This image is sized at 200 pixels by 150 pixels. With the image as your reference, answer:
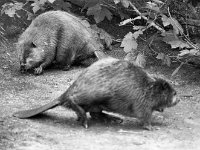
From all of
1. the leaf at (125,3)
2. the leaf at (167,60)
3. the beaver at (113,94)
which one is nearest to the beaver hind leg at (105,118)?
the beaver at (113,94)

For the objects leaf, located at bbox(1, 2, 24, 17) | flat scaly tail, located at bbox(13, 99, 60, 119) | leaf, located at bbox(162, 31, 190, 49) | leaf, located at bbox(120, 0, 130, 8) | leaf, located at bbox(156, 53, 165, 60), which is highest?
leaf, located at bbox(120, 0, 130, 8)

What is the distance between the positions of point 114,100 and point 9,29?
455cm

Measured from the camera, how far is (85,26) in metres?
9.91

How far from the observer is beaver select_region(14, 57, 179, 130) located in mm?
6590

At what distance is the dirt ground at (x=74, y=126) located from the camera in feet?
19.6

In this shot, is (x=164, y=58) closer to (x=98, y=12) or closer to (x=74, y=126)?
(x=98, y=12)

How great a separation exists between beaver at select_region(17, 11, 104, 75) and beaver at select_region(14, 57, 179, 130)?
2.75m

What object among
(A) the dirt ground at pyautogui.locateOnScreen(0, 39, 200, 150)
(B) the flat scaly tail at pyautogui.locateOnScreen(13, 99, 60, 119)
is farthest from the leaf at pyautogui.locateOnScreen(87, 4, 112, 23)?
(B) the flat scaly tail at pyautogui.locateOnScreen(13, 99, 60, 119)

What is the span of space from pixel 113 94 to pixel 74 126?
2.18 ft

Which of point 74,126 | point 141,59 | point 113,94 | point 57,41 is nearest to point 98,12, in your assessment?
point 57,41

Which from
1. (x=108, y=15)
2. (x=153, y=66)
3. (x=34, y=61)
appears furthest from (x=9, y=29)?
(x=153, y=66)

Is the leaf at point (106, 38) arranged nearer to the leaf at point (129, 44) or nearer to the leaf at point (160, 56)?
the leaf at point (129, 44)

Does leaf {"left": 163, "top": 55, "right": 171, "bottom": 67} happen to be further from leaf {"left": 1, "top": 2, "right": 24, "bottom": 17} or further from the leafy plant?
leaf {"left": 1, "top": 2, "right": 24, "bottom": 17}

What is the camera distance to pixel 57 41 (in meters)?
9.62
